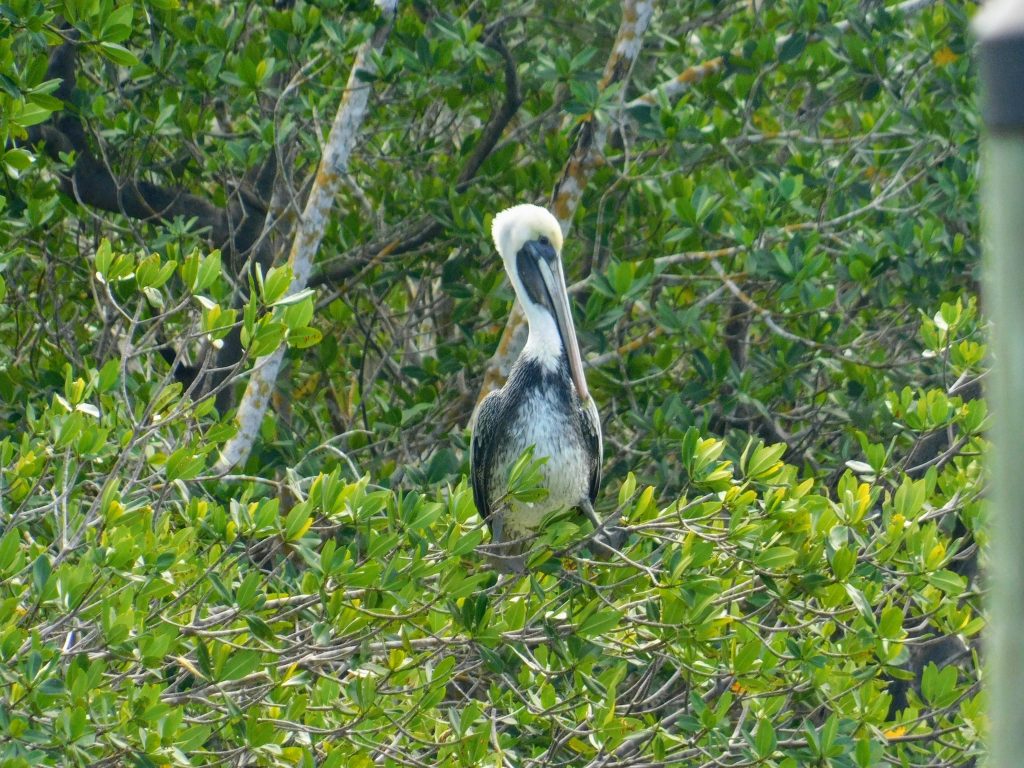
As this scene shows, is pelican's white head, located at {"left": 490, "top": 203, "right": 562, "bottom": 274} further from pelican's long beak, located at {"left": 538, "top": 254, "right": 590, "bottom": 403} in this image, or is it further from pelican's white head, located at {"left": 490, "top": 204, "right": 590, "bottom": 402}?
pelican's long beak, located at {"left": 538, "top": 254, "right": 590, "bottom": 403}

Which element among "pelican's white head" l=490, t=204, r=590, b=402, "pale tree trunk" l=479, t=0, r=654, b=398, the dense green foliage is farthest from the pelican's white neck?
"pale tree trunk" l=479, t=0, r=654, b=398

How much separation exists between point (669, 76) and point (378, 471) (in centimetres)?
285

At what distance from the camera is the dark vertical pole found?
0.85 metres

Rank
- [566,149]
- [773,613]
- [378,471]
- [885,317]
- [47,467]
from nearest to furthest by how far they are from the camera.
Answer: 1. [47,467]
2. [773,613]
3. [378,471]
4. [566,149]
5. [885,317]

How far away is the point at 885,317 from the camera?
7453 mm

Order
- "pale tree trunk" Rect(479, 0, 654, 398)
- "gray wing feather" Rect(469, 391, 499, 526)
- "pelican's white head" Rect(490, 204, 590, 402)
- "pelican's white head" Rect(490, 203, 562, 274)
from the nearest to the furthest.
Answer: "gray wing feather" Rect(469, 391, 499, 526)
"pelican's white head" Rect(490, 204, 590, 402)
"pelican's white head" Rect(490, 203, 562, 274)
"pale tree trunk" Rect(479, 0, 654, 398)

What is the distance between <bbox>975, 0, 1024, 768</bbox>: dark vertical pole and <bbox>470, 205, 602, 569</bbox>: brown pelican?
3.87 meters

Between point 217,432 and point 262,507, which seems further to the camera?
point 217,432

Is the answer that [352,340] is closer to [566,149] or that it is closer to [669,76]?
[566,149]

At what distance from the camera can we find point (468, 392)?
684 centimetres

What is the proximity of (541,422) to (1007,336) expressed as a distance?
412cm

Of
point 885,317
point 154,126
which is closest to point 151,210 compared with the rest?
point 154,126

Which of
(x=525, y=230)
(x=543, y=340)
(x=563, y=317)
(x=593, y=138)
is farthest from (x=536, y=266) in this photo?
(x=593, y=138)

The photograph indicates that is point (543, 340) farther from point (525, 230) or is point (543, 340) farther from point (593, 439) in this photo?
point (525, 230)
